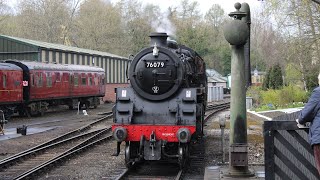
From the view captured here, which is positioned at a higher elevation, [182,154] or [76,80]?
[76,80]

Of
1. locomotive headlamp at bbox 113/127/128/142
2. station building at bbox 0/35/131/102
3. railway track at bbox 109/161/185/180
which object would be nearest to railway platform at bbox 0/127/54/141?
railway track at bbox 109/161/185/180

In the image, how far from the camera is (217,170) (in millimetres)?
9250

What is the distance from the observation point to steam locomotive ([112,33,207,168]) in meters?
10.3

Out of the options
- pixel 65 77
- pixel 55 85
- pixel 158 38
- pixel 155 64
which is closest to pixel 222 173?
pixel 155 64

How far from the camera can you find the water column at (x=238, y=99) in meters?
8.11

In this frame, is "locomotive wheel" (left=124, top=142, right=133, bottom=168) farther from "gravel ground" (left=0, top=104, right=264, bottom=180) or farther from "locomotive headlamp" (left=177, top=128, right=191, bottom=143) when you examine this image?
"locomotive headlamp" (left=177, top=128, right=191, bottom=143)

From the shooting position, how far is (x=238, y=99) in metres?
8.42

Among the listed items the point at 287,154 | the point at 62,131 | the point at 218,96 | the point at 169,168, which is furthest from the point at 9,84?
the point at 218,96

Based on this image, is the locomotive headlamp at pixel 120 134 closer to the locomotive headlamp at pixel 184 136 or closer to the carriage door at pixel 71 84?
the locomotive headlamp at pixel 184 136

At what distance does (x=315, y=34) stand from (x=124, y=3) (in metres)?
41.6

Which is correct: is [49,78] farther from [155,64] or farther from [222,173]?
[222,173]

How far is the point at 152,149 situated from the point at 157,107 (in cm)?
108

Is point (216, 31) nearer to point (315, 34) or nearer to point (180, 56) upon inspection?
point (315, 34)

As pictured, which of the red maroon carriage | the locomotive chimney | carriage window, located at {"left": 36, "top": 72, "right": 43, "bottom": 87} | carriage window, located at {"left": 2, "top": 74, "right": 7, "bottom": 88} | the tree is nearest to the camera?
the locomotive chimney
